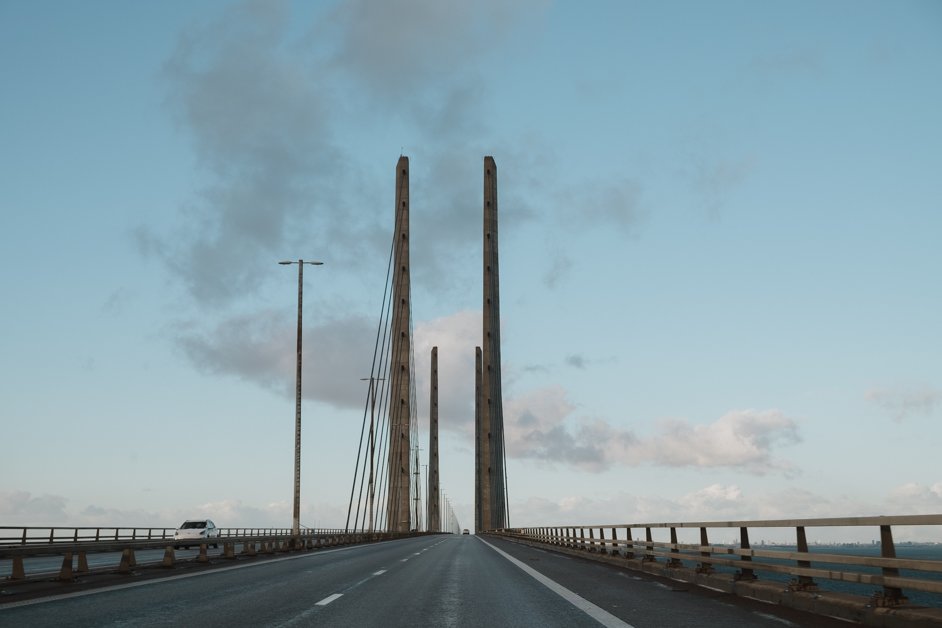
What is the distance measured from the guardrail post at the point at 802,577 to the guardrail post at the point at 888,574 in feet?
6.45

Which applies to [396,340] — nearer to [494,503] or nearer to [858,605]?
[494,503]

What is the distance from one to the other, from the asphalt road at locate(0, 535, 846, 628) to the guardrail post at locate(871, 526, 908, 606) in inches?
25.7

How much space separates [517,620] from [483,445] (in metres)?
73.8

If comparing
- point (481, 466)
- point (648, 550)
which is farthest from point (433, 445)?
point (648, 550)

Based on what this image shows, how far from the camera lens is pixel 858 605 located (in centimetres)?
1006

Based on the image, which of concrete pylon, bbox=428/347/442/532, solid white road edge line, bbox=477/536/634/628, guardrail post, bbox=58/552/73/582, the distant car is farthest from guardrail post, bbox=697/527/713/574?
concrete pylon, bbox=428/347/442/532

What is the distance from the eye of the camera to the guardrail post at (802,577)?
1177 cm

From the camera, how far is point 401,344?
8169cm

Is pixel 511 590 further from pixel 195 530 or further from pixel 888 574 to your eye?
pixel 195 530

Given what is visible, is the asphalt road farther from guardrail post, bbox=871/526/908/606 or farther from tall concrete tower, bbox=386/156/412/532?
A: tall concrete tower, bbox=386/156/412/532

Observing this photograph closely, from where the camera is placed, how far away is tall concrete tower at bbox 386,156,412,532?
81688 millimetres

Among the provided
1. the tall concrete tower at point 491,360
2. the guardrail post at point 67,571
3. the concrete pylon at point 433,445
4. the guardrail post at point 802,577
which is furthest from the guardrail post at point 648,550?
the concrete pylon at point 433,445

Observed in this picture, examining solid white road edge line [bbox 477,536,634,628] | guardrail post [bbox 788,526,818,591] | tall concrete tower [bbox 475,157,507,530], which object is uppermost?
tall concrete tower [bbox 475,157,507,530]

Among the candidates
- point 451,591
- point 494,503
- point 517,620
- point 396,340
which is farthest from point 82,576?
point 494,503
